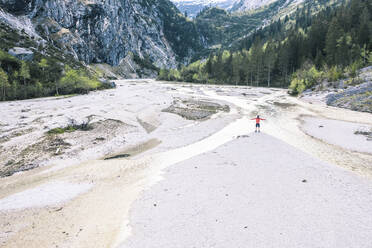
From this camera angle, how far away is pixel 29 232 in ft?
27.7

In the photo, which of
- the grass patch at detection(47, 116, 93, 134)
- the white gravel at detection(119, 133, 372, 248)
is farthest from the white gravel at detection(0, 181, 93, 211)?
the grass patch at detection(47, 116, 93, 134)

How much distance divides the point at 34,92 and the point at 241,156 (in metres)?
62.3

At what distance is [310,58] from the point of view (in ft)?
305

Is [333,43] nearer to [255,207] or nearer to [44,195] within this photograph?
[255,207]

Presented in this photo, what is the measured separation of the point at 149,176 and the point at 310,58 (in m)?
108

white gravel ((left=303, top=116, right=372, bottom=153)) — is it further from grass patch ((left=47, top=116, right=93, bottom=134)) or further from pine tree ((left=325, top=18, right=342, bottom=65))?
pine tree ((left=325, top=18, right=342, bottom=65))

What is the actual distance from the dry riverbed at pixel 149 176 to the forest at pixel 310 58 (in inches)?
2012

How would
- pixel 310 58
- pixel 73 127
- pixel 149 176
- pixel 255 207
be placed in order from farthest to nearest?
1. pixel 310 58
2. pixel 73 127
3. pixel 149 176
4. pixel 255 207

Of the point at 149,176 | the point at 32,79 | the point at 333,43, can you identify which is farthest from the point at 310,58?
the point at 32,79

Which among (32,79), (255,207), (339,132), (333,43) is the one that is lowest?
(255,207)

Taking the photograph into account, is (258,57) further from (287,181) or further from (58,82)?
(287,181)

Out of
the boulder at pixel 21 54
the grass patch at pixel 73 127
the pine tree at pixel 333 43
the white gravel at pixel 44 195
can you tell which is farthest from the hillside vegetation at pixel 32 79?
the pine tree at pixel 333 43

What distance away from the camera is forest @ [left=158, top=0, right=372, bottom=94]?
66.1 meters

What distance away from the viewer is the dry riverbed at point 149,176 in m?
8.18
